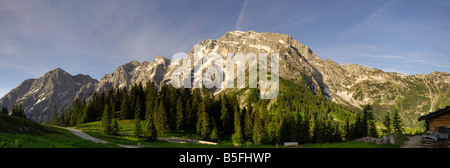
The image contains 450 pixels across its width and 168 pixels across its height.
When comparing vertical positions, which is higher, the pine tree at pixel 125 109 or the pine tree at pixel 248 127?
the pine tree at pixel 125 109

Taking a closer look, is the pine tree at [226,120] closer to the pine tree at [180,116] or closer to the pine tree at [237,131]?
the pine tree at [237,131]

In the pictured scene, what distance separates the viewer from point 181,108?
83.4 metres

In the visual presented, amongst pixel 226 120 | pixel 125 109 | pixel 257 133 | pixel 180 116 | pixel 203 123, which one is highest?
pixel 125 109

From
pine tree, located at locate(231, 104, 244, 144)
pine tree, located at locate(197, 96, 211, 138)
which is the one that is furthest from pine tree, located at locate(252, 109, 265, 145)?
pine tree, located at locate(197, 96, 211, 138)

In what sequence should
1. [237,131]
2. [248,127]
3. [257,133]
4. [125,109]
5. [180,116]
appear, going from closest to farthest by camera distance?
[237,131] < [257,133] < [180,116] < [248,127] < [125,109]

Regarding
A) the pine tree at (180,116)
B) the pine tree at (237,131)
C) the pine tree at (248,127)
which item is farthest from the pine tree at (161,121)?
the pine tree at (248,127)

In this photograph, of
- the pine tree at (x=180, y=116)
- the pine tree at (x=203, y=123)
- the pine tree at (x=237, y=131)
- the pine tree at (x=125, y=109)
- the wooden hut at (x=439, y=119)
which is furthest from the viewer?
the pine tree at (x=125, y=109)

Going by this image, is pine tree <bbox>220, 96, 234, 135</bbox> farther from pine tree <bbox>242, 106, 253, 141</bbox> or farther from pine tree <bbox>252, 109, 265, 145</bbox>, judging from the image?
pine tree <bbox>252, 109, 265, 145</bbox>

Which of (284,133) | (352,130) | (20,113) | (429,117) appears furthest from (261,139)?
(20,113)

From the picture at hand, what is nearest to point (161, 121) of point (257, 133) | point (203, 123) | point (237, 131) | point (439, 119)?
point (203, 123)

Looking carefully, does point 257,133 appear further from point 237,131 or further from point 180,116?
point 180,116

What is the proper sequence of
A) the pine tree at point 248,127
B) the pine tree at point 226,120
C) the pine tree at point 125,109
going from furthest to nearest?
the pine tree at point 125,109 < the pine tree at point 226,120 < the pine tree at point 248,127
